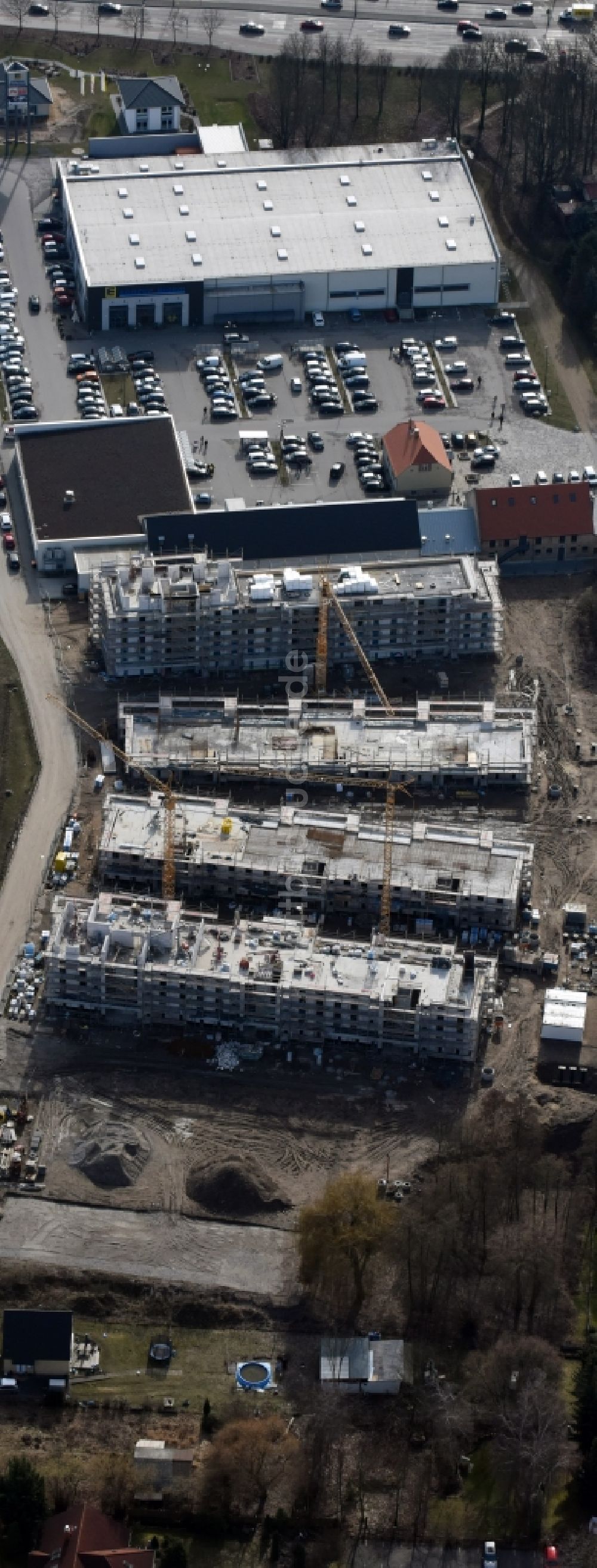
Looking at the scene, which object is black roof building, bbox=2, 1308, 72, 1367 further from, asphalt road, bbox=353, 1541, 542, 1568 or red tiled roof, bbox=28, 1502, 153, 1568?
asphalt road, bbox=353, 1541, 542, 1568

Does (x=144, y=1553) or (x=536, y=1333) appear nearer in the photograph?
(x=144, y=1553)

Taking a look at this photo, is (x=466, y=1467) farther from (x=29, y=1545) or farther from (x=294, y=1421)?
(x=29, y=1545)

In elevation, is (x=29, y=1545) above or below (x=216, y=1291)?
below

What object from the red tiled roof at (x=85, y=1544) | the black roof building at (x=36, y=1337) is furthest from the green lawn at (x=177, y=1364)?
the red tiled roof at (x=85, y=1544)

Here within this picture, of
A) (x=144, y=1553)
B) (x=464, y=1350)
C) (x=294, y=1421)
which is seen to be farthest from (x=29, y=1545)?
(x=464, y=1350)

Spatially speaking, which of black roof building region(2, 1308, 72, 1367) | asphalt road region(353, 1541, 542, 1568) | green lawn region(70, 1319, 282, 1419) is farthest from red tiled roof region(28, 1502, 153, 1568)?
asphalt road region(353, 1541, 542, 1568)

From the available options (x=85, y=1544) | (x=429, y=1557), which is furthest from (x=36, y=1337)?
(x=429, y=1557)

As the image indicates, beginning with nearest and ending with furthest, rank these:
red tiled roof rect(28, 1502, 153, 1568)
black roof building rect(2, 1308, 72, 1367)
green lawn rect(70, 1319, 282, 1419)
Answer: red tiled roof rect(28, 1502, 153, 1568)
black roof building rect(2, 1308, 72, 1367)
green lawn rect(70, 1319, 282, 1419)
